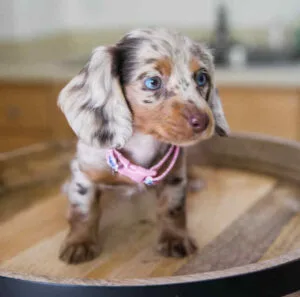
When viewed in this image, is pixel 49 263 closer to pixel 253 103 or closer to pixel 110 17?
pixel 253 103

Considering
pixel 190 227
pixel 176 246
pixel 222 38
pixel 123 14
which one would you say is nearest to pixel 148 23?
pixel 123 14

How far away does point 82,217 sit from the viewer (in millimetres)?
824

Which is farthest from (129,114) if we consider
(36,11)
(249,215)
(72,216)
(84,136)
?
(36,11)

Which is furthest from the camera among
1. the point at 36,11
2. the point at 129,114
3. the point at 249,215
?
the point at 36,11

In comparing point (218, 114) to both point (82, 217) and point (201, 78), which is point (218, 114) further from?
point (82, 217)

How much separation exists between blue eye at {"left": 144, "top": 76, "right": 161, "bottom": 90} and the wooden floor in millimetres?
239

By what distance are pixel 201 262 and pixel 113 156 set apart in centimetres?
18

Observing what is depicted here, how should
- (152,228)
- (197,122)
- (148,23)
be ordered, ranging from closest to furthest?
(197,122) < (152,228) < (148,23)

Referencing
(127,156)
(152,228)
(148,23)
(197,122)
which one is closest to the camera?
(197,122)

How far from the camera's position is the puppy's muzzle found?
670mm

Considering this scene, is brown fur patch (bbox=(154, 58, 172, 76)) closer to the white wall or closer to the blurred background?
the blurred background

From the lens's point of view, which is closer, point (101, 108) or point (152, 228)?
point (101, 108)

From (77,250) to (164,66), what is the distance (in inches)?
11.0

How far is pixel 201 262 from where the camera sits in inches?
30.8
